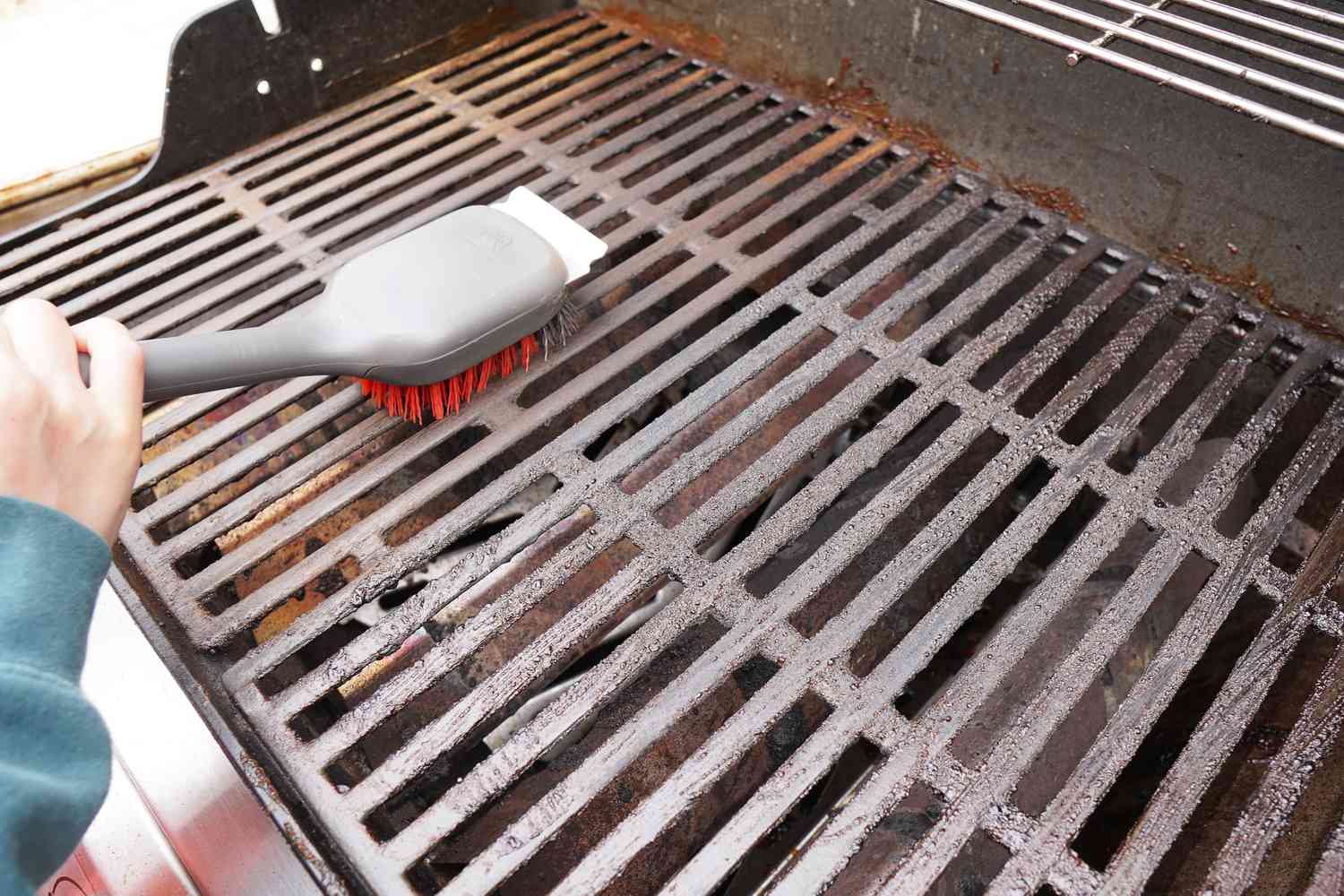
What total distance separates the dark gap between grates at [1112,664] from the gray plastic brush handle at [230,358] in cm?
85

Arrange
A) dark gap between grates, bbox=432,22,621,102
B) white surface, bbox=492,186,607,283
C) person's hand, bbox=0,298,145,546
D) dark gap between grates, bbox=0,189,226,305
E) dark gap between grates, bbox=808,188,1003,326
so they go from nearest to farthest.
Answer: person's hand, bbox=0,298,145,546, white surface, bbox=492,186,607,283, dark gap between grates, bbox=0,189,226,305, dark gap between grates, bbox=808,188,1003,326, dark gap between grates, bbox=432,22,621,102

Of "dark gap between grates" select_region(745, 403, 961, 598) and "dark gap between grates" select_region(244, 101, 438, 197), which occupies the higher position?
"dark gap between grates" select_region(244, 101, 438, 197)

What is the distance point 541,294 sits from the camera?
1.10 meters

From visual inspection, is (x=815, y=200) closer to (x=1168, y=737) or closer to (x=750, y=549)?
(x=750, y=549)

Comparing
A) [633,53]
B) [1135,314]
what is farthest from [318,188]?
[1135,314]

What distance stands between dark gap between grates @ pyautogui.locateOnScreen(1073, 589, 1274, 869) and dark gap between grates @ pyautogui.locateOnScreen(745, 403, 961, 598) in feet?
1.16

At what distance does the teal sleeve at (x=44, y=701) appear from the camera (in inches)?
22.0

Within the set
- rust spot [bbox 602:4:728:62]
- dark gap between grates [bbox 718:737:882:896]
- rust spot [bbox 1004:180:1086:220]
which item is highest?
rust spot [bbox 602:4:728:62]

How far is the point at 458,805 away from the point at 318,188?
1000 mm

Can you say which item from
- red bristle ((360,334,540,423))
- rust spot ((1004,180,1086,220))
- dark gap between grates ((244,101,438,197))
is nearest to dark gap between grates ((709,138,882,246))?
rust spot ((1004,180,1086,220))

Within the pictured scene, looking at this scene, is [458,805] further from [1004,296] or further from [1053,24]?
[1053,24]

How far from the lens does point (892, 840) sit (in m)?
0.87

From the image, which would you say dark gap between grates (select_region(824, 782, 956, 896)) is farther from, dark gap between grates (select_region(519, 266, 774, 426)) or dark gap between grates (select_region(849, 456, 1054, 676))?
dark gap between grates (select_region(519, 266, 774, 426))

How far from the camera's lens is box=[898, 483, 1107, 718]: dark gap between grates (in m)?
1.26
